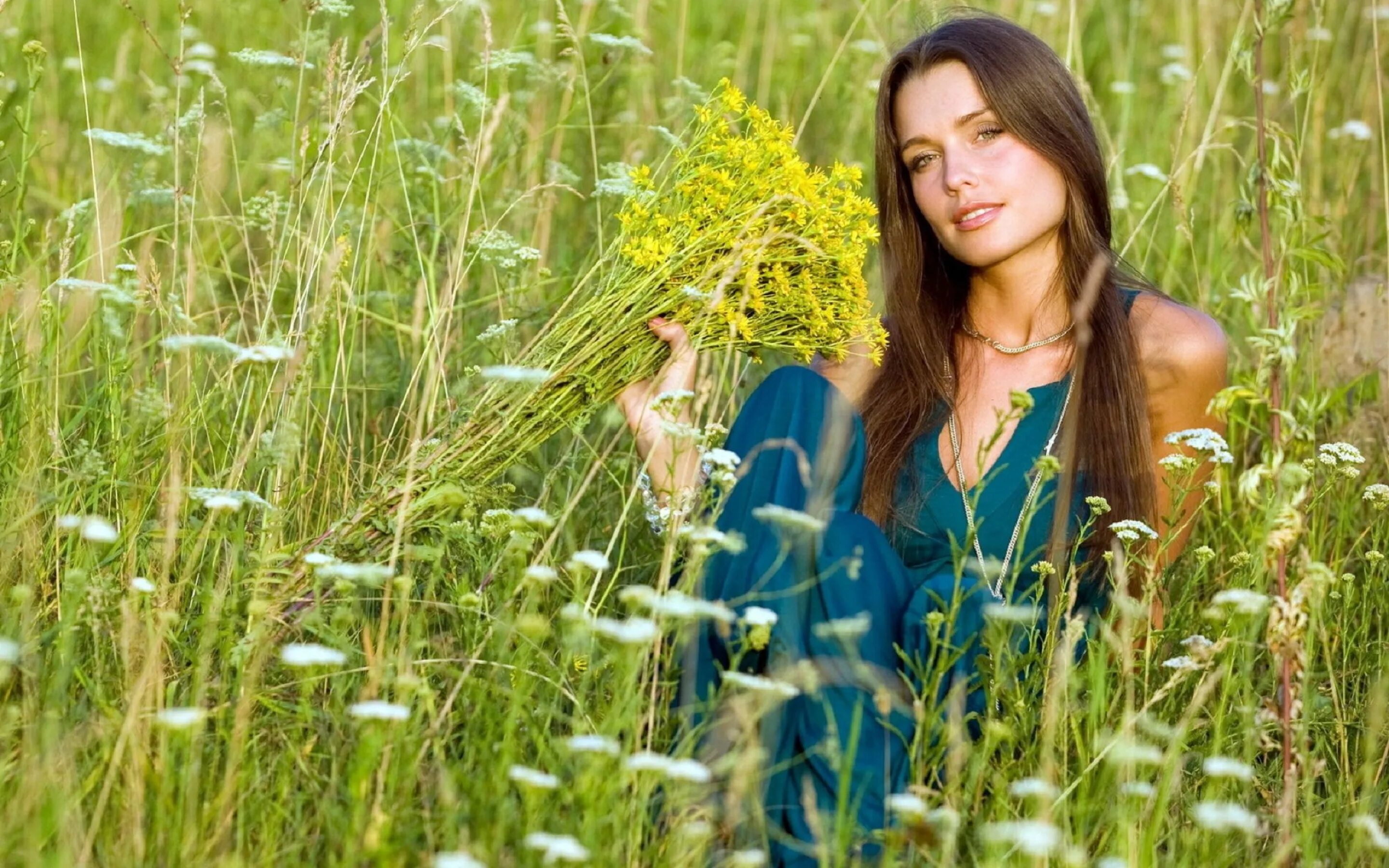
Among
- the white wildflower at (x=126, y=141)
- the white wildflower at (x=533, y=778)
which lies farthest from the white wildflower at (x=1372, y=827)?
the white wildflower at (x=126, y=141)

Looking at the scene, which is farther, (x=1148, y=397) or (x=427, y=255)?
(x=427, y=255)

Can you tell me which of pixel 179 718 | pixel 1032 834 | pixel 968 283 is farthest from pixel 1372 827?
pixel 968 283

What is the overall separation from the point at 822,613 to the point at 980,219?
0.89 meters

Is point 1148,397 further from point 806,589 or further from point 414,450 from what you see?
point 414,450

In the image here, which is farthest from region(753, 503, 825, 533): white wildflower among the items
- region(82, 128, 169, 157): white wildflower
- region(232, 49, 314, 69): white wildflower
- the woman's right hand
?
region(82, 128, 169, 157): white wildflower

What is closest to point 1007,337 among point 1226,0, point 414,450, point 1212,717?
point 1212,717

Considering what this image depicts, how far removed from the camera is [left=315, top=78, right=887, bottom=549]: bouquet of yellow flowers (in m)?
2.43

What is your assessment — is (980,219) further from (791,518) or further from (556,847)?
(556,847)

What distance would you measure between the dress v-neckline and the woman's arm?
0.17 m

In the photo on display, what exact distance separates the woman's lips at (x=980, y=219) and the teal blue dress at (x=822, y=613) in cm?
48

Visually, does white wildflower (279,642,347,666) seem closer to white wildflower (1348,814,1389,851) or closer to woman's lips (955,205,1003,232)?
white wildflower (1348,814,1389,851)

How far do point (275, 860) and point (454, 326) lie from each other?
1782 millimetres

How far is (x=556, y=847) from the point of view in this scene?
60.2 inches

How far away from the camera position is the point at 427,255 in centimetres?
342
